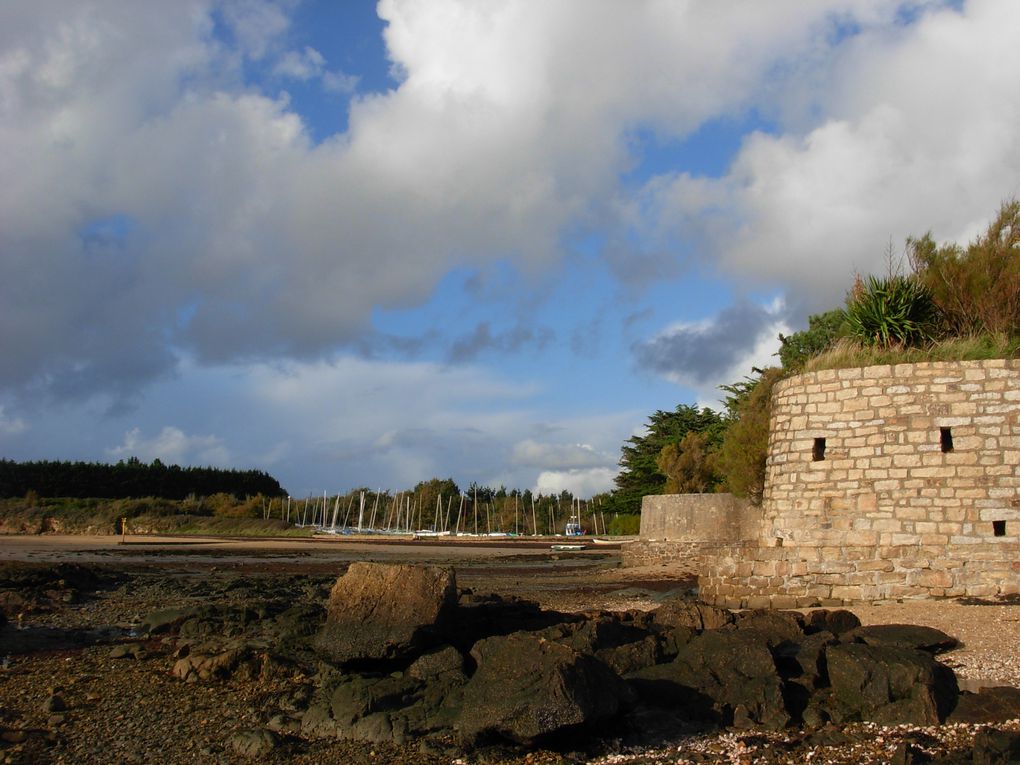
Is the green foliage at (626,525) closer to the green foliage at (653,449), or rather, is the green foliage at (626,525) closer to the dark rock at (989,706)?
the green foliage at (653,449)

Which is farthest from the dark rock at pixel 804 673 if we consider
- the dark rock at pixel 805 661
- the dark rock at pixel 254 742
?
the dark rock at pixel 254 742

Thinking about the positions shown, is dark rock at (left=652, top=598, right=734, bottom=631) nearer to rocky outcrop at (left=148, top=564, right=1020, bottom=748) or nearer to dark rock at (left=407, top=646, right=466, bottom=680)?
rocky outcrop at (left=148, top=564, right=1020, bottom=748)

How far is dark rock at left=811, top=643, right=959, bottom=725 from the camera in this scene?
27.0 ft

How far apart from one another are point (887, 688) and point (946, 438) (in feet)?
21.8

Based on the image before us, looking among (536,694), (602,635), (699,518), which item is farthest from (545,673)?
(699,518)

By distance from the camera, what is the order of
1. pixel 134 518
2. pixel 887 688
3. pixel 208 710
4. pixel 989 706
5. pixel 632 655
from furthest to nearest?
pixel 134 518
pixel 632 655
pixel 208 710
pixel 887 688
pixel 989 706

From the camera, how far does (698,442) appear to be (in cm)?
3581

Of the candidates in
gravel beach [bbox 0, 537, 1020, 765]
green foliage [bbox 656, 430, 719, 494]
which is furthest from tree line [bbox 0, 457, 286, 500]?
gravel beach [bbox 0, 537, 1020, 765]

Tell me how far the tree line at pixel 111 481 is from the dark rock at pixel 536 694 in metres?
78.3

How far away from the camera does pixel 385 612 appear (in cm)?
953

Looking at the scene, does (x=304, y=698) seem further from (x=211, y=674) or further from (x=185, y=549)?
(x=185, y=549)

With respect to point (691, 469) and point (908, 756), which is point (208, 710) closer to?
point (908, 756)

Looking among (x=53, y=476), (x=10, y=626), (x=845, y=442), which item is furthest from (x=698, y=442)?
(x=53, y=476)

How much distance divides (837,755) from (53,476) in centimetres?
8424
